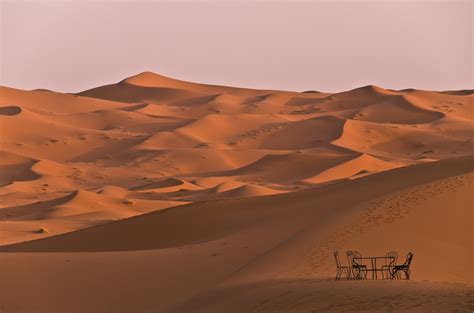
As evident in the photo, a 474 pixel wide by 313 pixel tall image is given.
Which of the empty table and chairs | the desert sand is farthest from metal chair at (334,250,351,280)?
the desert sand

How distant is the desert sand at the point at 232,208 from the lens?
2161 centimetres

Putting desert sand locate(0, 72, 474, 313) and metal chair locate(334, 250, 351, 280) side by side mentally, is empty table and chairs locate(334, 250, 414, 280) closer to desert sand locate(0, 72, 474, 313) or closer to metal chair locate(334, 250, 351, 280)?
metal chair locate(334, 250, 351, 280)

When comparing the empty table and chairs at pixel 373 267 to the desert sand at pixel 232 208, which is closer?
the empty table and chairs at pixel 373 267

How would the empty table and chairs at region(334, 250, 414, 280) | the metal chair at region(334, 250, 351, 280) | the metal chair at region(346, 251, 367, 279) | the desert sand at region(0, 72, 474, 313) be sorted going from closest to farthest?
the metal chair at region(346, 251, 367, 279) → the empty table and chairs at region(334, 250, 414, 280) → the metal chair at region(334, 250, 351, 280) → the desert sand at region(0, 72, 474, 313)

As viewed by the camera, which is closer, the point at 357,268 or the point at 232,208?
the point at 357,268

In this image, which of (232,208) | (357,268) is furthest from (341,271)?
(232,208)

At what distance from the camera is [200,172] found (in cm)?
7088

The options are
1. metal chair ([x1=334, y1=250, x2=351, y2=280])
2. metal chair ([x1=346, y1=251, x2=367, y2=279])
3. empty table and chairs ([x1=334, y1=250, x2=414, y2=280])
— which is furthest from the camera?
metal chair ([x1=334, y1=250, x2=351, y2=280])

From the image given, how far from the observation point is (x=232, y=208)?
34688mm

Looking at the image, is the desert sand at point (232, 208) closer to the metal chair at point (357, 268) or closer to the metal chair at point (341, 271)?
the metal chair at point (341, 271)

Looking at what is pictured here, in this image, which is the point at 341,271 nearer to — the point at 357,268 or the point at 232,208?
the point at 357,268

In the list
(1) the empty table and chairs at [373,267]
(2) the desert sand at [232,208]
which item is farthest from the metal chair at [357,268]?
(2) the desert sand at [232,208]

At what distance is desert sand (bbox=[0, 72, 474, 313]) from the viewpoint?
2161 cm

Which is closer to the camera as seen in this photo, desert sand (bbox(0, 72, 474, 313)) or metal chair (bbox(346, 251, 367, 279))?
metal chair (bbox(346, 251, 367, 279))
